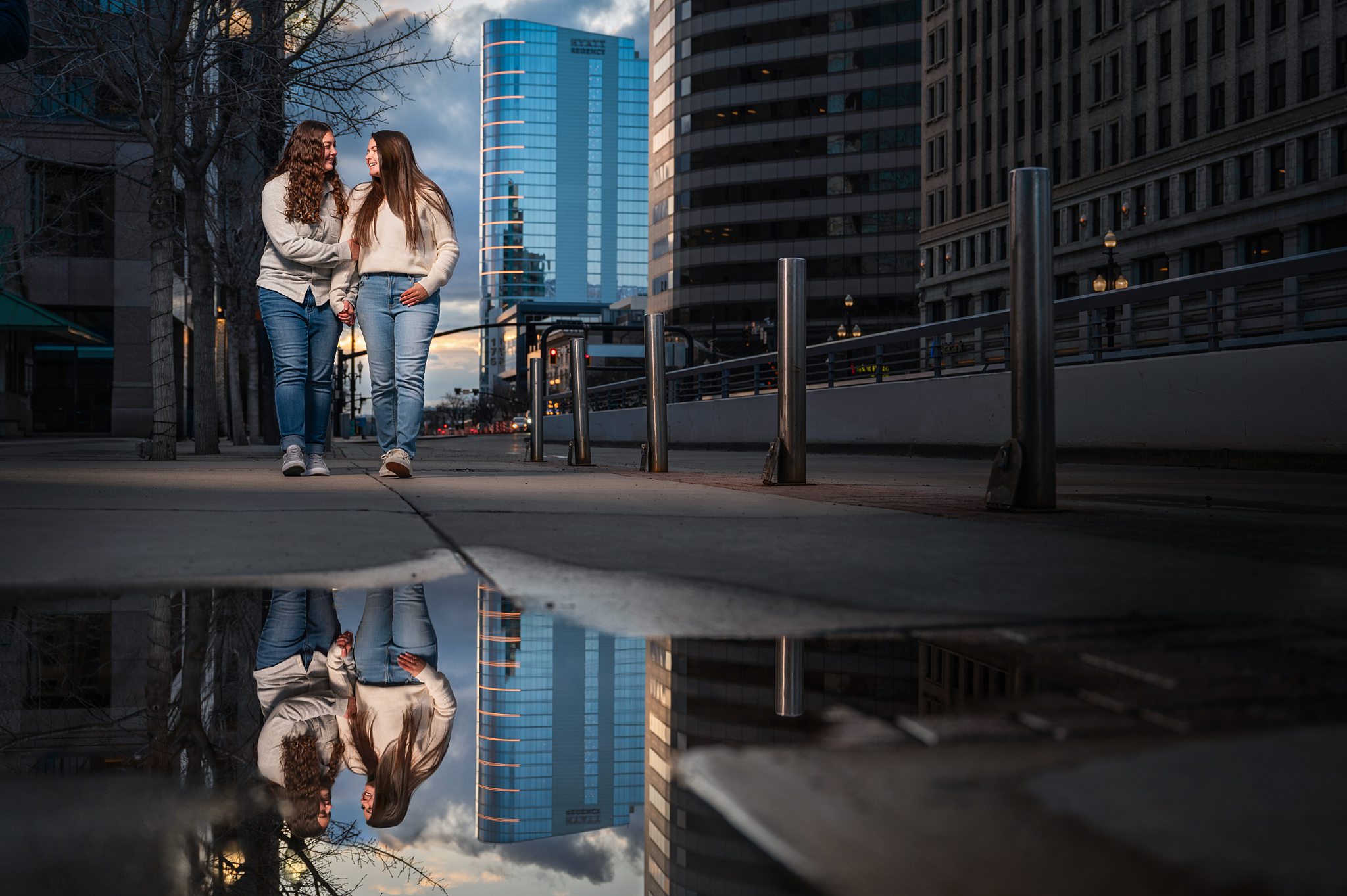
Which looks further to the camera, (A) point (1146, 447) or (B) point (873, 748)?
(A) point (1146, 447)

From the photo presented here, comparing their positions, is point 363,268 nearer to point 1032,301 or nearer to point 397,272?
point 397,272

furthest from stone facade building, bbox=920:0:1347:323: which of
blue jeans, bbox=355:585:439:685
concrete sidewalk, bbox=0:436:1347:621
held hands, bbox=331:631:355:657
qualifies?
held hands, bbox=331:631:355:657

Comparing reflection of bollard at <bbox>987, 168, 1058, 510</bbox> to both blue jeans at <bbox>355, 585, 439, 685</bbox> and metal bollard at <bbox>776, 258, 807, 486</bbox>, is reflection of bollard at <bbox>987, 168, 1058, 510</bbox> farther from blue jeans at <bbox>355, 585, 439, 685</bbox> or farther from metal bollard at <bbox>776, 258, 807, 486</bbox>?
blue jeans at <bbox>355, 585, 439, 685</bbox>

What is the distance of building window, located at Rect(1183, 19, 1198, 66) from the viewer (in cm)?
5425

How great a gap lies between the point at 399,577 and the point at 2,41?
12.9 feet

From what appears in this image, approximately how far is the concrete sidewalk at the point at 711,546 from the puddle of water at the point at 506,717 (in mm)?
281

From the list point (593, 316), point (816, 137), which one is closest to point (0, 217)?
point (816, 137)

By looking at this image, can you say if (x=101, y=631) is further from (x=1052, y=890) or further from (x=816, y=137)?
(x=816, y=137)

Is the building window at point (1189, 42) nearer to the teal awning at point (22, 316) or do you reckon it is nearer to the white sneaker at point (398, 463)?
the teal awning at point (22, 316)

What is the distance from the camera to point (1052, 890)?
0.88 m

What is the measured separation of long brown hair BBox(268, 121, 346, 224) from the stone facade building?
117 feet

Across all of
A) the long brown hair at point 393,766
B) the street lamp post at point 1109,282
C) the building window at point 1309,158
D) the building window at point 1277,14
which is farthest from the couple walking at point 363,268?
the building window at point 1277,14

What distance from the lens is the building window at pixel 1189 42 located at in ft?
178

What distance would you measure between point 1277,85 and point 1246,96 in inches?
78.7
